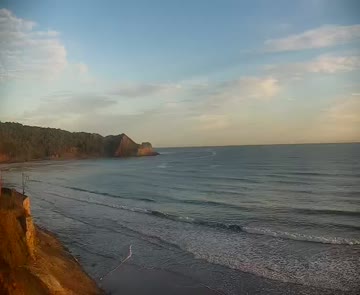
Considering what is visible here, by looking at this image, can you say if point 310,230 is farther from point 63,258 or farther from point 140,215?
point 63,258

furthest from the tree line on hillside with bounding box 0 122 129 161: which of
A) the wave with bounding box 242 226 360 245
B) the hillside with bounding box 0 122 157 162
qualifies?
the wave with bounding box 242 226 360 245

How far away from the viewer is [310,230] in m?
20.8

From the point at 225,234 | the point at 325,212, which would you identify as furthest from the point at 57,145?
the point at 225,234

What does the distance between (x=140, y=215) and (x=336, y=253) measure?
44.9ft

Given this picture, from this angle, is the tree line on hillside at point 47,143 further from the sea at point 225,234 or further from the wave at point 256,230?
the wave at point 256,230

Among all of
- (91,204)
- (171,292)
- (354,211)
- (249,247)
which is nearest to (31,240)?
(171,292)

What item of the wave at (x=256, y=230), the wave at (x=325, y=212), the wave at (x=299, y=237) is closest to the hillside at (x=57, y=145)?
the wave at (x=256, y=230)

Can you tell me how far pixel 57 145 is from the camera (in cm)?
13962

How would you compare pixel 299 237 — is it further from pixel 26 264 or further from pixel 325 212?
pixel 26 264

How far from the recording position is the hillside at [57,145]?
120 meters

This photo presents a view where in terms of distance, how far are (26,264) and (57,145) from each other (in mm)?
136039

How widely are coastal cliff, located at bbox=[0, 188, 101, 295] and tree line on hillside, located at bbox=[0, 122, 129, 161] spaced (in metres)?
110

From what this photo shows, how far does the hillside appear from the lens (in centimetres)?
12012

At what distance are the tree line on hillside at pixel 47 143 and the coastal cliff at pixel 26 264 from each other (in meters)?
110
